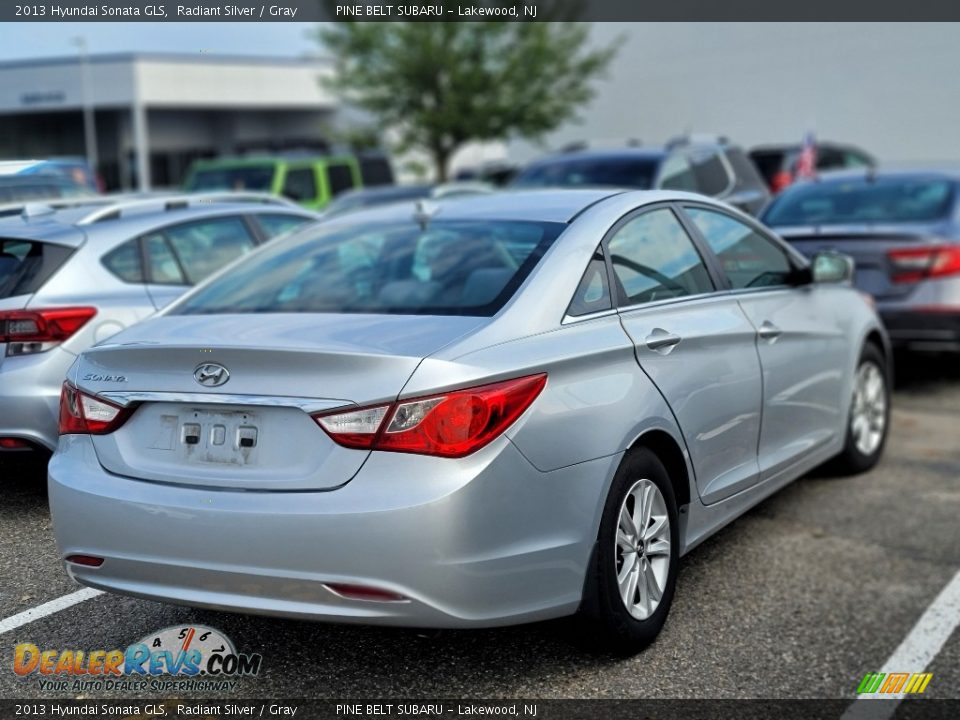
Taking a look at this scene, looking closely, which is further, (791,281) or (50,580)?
(791,281)

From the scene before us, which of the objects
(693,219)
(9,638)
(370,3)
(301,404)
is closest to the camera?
(301,404)

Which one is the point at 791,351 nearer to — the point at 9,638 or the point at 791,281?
the point at 791,281

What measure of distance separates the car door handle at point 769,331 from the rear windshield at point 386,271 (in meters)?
1.21

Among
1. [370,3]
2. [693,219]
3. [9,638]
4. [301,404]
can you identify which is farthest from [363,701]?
[370,3]

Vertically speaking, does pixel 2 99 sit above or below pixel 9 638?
below

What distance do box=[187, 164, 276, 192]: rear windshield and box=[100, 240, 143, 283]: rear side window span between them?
11.8 metres

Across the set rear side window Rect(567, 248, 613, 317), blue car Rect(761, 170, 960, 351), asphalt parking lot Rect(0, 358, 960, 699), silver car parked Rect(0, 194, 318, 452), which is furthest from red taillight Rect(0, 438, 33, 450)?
blue car Rect(761, 170, 960, 351)

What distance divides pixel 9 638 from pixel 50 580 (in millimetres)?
501

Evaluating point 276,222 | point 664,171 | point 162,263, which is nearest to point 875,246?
point 664,171

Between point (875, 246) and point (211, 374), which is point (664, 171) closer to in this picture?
point (875, 246)

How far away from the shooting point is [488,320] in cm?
386

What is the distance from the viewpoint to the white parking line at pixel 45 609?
13.5 feet

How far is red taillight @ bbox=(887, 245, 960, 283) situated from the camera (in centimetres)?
867

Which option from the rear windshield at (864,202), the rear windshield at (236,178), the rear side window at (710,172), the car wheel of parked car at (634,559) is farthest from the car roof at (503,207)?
the rear windshield at (236,178)
